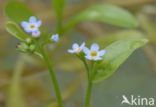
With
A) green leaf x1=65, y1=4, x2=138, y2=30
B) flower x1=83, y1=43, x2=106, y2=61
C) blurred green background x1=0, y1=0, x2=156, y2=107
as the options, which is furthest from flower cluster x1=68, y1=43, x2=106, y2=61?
green leaf x1=65, y1=4, x2=138, y2=30

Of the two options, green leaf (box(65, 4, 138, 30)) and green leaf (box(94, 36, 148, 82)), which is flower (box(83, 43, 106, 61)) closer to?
green leaf (box(94, 36, 148, 82))

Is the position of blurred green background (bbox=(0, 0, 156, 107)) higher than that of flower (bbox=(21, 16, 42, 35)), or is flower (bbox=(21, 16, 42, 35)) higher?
blurred green background (bbox=(0, 0, 156, 107))

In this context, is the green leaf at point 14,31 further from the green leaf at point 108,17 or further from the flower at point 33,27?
the green leaf at point 108,17

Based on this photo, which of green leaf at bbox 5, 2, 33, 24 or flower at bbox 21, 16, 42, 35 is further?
green leaf at bbox 5, 2, 33, 24

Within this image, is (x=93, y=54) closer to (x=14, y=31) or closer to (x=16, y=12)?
(x=14, y=31)

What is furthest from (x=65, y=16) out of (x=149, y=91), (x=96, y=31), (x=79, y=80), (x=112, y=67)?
(x=112, y=67)

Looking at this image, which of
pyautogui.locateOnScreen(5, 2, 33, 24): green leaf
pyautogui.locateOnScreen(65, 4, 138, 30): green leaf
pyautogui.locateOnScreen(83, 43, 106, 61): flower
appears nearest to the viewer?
pyautogui.locateOnScreen(83, 43, 106, 61): flower

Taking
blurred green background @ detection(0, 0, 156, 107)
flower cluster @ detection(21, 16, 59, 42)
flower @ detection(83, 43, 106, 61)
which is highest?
blurred green background @ detection(0, 0, 156, 107)
